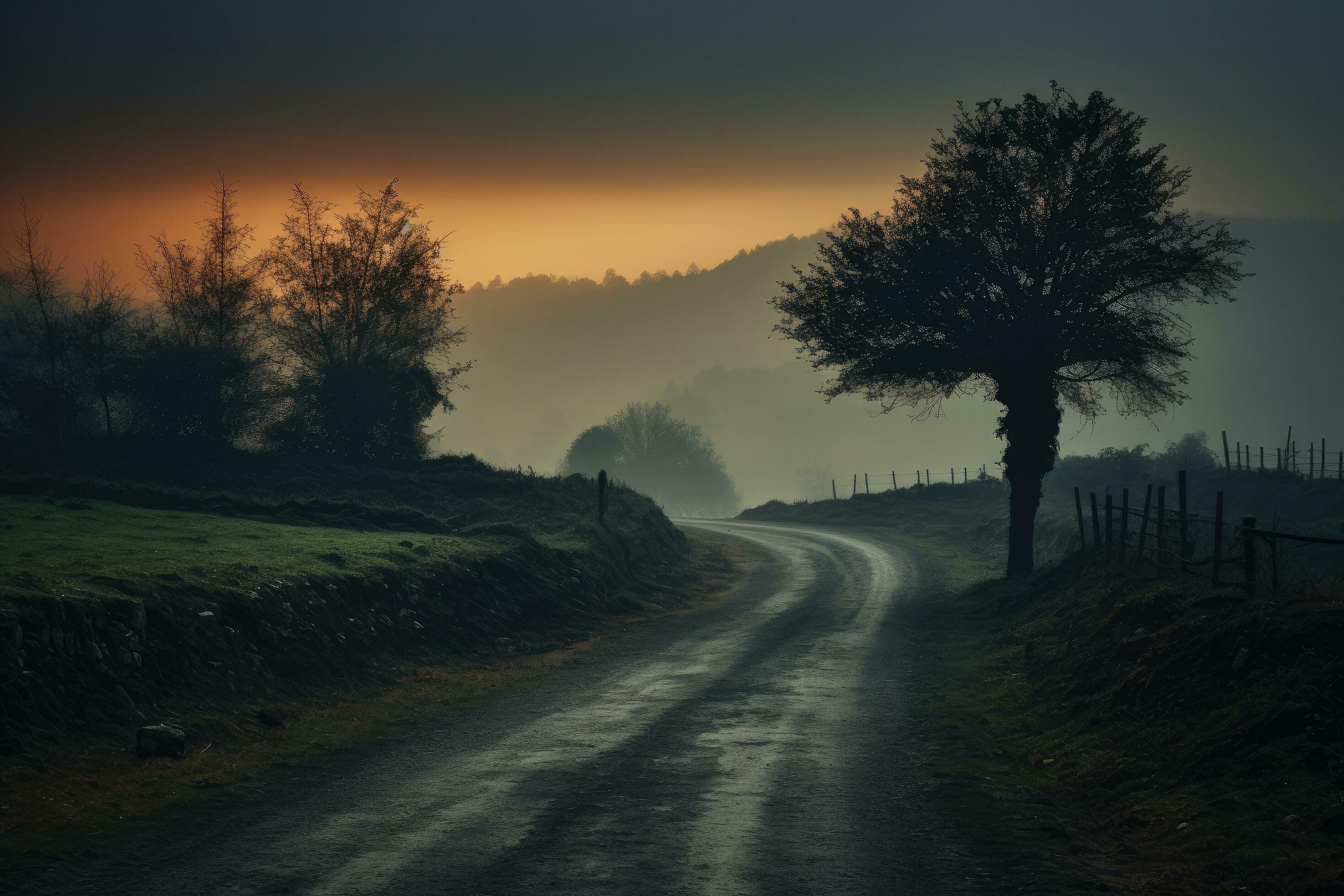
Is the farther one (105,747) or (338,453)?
(338,453)

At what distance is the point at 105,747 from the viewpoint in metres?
10.4

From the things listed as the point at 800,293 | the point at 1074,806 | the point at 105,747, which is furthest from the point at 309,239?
the point at 1074,806

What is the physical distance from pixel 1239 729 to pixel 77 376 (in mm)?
39529

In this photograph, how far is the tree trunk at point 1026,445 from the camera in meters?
29.2

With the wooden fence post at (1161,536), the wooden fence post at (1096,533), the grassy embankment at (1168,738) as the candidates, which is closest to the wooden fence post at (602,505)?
the wooden fence post at (1096,533)

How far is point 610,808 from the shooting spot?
29.7 feet

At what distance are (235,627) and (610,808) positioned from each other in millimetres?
7637

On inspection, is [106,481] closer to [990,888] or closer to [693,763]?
[693,763]

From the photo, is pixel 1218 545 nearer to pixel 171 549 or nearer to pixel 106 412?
pixel 171 549

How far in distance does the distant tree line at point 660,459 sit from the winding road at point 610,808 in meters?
126

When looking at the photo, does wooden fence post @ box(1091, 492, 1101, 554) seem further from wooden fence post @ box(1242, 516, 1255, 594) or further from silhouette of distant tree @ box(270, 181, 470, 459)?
silhouette of distant tree @ box(270, 181, 470, 459)

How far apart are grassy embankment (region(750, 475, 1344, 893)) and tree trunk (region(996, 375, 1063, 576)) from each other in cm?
1088

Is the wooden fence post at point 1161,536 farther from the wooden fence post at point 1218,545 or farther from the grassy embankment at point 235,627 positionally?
the grassy embankment at point 235,627

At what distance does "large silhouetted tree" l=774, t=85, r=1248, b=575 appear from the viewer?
2730 centimetres
